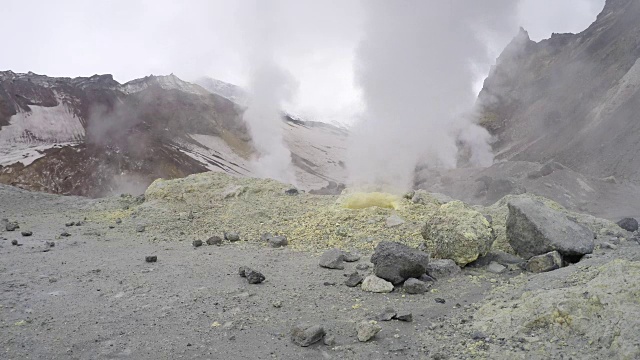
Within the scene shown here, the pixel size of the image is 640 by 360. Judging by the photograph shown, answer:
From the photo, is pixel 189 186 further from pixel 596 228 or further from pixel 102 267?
pixel 596 228

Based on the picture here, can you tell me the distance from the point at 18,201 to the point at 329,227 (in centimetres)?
1390

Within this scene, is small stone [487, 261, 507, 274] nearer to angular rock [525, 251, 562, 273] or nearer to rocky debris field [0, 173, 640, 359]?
rocky debris field [0, 173, 640, 359]

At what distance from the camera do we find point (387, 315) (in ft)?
15.1

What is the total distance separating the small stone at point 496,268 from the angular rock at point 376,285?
1.62m

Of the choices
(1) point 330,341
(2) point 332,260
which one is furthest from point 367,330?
(2) point 332,260

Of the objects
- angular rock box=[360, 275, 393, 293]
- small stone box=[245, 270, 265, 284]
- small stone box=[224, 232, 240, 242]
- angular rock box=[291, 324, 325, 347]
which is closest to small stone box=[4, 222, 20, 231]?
small stone box=[224, 232, 240, 242]

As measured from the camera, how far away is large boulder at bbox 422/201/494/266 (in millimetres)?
6262

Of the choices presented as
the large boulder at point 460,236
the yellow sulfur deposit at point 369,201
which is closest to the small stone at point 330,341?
the large boulder at point 460,236

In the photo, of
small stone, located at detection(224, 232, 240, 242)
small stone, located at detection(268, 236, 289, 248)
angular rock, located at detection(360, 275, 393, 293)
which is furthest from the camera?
small stone, located at detection(224, 232, 240, 242)

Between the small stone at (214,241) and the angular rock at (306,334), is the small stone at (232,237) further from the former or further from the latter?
the angular rock at (306,334)

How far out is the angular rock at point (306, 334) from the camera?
4.14 metres

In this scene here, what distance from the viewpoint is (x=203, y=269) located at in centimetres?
689

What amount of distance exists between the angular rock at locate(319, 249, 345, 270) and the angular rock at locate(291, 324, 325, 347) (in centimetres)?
244

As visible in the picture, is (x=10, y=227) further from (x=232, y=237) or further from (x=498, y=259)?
(x=498, y=259)
